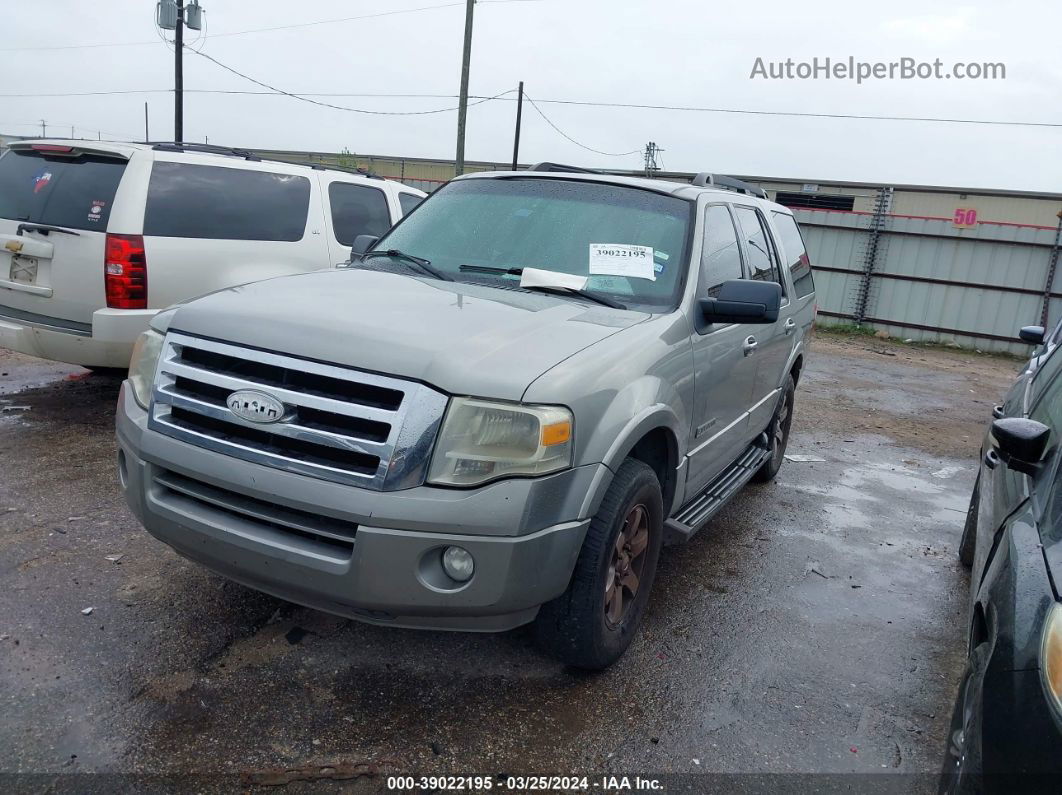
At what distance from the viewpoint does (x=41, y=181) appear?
547 cm

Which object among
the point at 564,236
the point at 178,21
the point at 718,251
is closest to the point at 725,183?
the point at 718,251

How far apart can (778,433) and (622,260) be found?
106 inches

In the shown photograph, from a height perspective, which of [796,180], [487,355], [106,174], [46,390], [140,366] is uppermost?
[796,180]

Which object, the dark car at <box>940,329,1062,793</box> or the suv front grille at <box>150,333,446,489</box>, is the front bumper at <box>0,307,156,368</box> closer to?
the suv front grille at <box>150,333,446,489</box>

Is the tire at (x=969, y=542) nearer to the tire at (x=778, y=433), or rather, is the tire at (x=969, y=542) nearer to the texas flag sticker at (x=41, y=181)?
the tire at (x=778, y=433)

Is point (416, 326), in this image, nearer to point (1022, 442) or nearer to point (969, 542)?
point (1022, 442)

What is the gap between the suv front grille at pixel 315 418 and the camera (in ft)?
7.80

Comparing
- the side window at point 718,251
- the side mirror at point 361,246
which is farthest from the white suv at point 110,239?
the side window at point 718,251

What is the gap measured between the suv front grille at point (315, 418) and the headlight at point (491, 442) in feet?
0.17

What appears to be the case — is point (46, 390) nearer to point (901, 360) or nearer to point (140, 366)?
point (140, 366)

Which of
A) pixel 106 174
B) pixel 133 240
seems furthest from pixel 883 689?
pixel 106 174

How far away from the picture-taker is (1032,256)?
46.4 ft

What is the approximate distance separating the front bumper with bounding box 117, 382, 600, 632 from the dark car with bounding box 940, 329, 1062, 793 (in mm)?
1169

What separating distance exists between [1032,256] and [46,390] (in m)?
15.1
